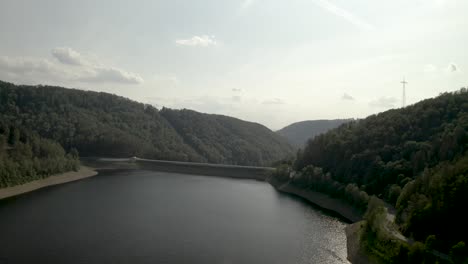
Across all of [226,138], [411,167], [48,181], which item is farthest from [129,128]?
[411,167]

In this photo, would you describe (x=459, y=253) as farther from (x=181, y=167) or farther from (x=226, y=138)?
(x=226, y=138)

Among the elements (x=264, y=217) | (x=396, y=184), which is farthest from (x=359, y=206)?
(x=264, y=217)

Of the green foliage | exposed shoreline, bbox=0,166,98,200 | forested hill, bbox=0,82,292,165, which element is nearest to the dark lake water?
exposed shoreline, bbox=0,166,98,200

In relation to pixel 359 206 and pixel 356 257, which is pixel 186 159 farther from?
pixel 356 257

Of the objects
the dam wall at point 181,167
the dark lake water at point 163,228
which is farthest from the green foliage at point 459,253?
the dam wall at point 181,167

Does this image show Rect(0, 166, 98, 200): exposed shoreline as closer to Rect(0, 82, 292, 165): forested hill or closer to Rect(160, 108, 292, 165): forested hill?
Rect(0, 82, 292, 165): forested hill

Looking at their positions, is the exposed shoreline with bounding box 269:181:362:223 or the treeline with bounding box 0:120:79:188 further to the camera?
the treeline with bounding box 0:120:79:188

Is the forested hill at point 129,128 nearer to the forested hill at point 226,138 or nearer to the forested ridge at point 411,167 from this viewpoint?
the forested hill at point 226,138
